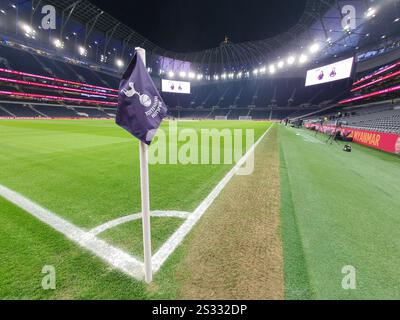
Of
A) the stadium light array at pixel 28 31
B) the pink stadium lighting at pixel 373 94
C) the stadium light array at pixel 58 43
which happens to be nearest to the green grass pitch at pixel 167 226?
the pink stadium lighting at pixel 373 94

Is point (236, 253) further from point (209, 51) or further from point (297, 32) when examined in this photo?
point (209, 51)

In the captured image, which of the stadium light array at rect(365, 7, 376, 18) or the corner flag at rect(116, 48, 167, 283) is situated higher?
the stadium light array at rect(365, 7, 376, 18)

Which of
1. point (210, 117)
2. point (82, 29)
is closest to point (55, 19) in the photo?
point (82, 29)

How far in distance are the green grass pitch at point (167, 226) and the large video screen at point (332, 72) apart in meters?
45.3

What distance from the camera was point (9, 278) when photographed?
1952 mm

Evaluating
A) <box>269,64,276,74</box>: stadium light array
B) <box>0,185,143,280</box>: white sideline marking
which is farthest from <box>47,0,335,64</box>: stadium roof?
<box>0,185,143,280</box>: white sideline marking

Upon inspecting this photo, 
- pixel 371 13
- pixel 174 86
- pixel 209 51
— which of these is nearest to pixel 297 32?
pixel 371 13

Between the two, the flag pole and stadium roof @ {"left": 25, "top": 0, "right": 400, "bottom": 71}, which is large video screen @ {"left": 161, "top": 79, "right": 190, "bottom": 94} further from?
the flag pole

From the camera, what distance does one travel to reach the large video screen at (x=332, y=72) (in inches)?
1549

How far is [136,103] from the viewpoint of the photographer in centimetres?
169

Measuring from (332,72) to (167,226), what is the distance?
54206 millimetres

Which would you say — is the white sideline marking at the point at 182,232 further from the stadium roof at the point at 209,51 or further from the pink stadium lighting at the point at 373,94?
the stadium roof at the point at 209,51

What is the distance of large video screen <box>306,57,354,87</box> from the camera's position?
39344 millimetres

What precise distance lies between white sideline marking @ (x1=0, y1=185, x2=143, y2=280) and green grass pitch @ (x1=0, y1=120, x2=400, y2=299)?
0.27 feet
